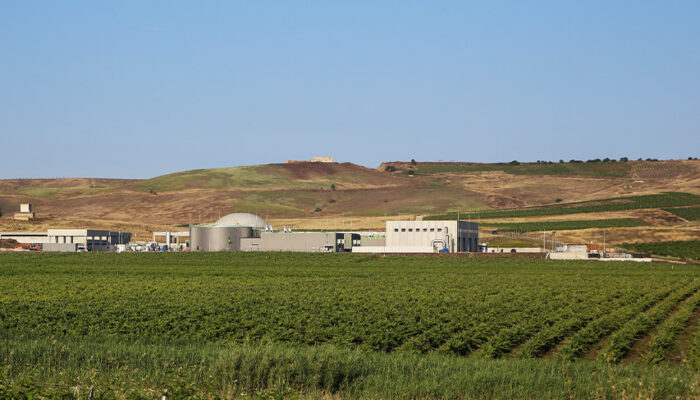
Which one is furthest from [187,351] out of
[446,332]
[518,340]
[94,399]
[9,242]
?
[9,242]

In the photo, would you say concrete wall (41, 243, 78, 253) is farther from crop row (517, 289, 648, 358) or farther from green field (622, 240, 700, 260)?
crop row (517, 289, 648, 358)

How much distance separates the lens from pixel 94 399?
58.3 feet

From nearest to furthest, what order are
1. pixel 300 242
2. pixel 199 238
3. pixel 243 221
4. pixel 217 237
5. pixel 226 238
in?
1. pixel 300 242
2. pixel 226 238
3. pixel 217 237
4. pixel 199 238
5. pixel 243 221

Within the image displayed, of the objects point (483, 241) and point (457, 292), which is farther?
point (483, 241)

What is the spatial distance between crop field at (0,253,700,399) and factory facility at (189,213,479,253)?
205ft

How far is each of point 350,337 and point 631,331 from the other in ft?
45.1

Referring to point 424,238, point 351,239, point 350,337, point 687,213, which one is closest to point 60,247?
point 351,239

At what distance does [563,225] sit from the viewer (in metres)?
185

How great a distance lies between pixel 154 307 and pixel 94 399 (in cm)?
2651

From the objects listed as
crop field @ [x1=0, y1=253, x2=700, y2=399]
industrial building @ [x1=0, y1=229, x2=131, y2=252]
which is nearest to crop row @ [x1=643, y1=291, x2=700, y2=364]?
crop field @ [x1=0, y1=253, x2=700, y2=399]

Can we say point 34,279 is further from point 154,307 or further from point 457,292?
point 457,292

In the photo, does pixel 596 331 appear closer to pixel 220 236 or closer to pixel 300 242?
pixel 300 242

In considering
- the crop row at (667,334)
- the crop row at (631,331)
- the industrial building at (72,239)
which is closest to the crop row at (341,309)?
the crop row at (631,331)

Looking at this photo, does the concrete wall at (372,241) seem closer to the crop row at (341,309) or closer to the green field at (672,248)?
the green field at (672,248)
